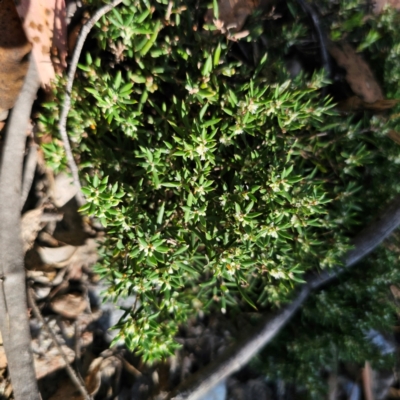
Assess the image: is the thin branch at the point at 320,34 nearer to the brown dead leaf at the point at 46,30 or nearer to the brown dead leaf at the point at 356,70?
the brown dead leaf at the point at 356,70

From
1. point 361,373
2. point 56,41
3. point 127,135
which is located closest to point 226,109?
point 127,135

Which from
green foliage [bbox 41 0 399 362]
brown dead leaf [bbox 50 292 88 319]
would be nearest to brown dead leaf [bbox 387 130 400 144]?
green foliage [bbox 41 0 399 362]

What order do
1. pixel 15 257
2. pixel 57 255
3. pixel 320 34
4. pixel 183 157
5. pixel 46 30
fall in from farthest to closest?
1. pixel 320 34
2. pixel 57 255
3. pixel 15 257
4. pixel 46 30
5. pixel 183 157

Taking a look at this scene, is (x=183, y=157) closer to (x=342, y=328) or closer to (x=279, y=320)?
(x=279, y=320)

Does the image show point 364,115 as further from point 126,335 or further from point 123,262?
point 126,335

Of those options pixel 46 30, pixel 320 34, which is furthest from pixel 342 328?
pixel 46 30

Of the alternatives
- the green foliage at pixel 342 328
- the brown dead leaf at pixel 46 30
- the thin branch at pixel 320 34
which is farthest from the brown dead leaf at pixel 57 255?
the thin branch at pixel 320 34
